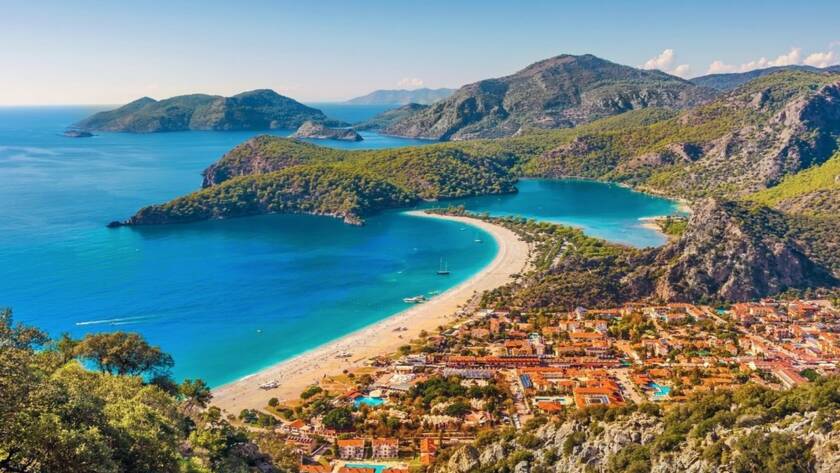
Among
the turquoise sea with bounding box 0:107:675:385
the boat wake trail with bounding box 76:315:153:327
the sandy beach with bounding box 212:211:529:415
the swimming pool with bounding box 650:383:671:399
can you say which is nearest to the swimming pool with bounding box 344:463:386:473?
the sandy beach with bounding box 212:211:529:415

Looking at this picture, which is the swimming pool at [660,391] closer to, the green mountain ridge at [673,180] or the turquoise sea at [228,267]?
the green mountain ridge at [673,180]

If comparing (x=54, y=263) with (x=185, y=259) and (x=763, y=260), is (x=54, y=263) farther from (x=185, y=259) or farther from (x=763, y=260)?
(x=763, y=260)

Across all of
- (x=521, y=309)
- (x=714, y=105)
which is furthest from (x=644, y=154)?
(x=521, y=309)

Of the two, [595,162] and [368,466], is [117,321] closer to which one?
[368,466]

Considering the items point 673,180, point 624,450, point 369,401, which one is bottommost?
point 369,401

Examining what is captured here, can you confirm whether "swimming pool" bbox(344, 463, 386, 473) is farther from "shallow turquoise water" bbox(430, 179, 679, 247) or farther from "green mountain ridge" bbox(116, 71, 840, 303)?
"shallow turquoise water" bbox(430, 179, 679, 247)

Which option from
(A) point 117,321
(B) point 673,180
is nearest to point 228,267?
(A) point 117,321
